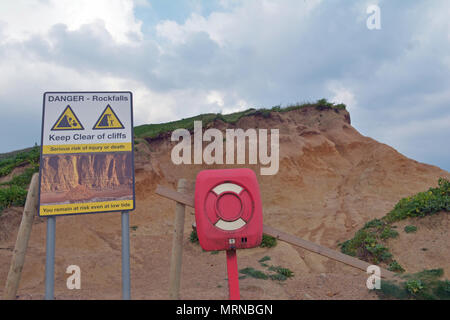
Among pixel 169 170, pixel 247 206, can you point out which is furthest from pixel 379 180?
pixel 247 206

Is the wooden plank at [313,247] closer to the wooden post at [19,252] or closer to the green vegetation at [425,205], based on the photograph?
the green vegetation at [425,205]

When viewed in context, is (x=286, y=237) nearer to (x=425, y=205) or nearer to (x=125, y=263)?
(x=125, y=263)

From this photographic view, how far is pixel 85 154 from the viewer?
12.5ft

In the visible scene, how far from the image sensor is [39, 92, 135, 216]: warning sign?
12.2 feet

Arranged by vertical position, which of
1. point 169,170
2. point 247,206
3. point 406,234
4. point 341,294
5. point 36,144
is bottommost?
point 341,294

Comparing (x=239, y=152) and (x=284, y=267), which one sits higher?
(x=239, y=152)

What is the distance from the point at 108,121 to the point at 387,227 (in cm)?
762

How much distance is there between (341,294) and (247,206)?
3346 mm

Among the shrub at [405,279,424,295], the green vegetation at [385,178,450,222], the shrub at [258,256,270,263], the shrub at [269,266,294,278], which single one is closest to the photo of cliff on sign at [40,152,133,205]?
the shrub at [269,266,294,278]

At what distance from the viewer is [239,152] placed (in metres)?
16.7

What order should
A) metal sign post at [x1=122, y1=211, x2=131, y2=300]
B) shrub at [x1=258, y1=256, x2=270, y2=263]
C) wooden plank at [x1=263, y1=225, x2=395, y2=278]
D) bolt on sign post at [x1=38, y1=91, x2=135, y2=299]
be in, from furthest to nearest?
shrub at [x1=258, y1=256, x2=270, y2=263] < wooden plank at [x1=263, y1=225, x2=395, y2=278] < bolt on sign post at [x1=38, y1=91, x2=135, y2=299] < metal sign post at [x1=122, y1=211, x2=131, y2=300]

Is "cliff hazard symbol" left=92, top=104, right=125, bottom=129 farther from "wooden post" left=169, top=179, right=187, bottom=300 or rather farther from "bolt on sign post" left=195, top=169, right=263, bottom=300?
"bolt on sign post" left=195, top=169, right=263, bottom=300

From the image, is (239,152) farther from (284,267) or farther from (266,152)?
(284,267)

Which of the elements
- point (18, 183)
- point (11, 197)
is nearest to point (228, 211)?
point (11, 197)
